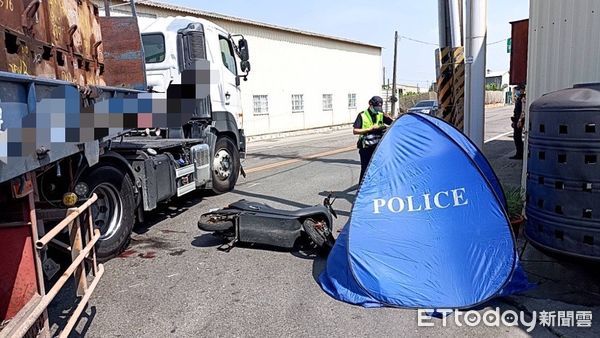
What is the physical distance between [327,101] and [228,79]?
2148cm

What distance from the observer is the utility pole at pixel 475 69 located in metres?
5.74

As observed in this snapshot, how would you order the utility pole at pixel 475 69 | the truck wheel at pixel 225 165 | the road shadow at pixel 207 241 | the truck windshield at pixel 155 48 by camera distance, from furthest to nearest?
the truck wheel at pixel 225 165
the truck windshield at pixel 155 48
the utility pole at pixel 475 69
the road shadow at pixel 207 241

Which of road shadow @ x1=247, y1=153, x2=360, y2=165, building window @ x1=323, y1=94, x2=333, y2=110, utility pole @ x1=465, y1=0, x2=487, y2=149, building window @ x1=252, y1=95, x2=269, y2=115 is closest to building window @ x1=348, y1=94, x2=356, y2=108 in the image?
building window @ x1=323, y1=94, x2=333, y2=110

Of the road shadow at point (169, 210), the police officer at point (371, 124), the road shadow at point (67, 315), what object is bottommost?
the road shadow at point (67, 315)

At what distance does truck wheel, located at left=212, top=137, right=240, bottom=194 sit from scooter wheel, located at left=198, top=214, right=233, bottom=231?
280 cm

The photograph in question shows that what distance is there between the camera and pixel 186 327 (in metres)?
3.60

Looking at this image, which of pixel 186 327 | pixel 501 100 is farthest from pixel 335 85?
pixel 501 100

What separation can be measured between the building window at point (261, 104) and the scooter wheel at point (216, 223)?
59.1 feet

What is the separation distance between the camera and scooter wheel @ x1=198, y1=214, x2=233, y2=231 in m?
5.15

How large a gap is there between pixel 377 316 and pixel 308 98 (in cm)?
2435

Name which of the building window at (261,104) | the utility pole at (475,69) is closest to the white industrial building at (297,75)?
the building window at (261,104)

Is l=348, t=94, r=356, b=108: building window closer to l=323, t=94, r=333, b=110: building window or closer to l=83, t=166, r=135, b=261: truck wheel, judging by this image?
l=323, t=94, r=333, b=110: building window

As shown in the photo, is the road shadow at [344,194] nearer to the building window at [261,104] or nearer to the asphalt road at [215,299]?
the asphalt road at [215,299]

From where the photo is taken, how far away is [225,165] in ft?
27.7
